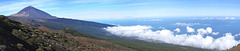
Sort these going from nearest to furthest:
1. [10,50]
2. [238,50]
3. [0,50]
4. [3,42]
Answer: [0,50], [10,50], [3,42], [238,50]

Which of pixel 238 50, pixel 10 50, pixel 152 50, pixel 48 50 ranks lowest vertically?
pixel 152 50

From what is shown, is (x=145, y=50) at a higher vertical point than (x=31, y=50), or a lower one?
lower

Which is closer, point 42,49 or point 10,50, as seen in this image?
point 10,50

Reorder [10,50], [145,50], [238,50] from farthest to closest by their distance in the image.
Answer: [145,50] → [238,50] → [10,50]

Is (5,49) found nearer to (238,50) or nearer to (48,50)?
(48,50)

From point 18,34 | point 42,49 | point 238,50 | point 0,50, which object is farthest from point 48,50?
point 238,50

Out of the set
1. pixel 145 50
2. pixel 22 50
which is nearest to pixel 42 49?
pixel 22 50

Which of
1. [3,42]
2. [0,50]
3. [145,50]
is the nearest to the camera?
[0,50]

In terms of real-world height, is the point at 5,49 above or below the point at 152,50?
above

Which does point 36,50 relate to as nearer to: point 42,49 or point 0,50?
point 42,49
